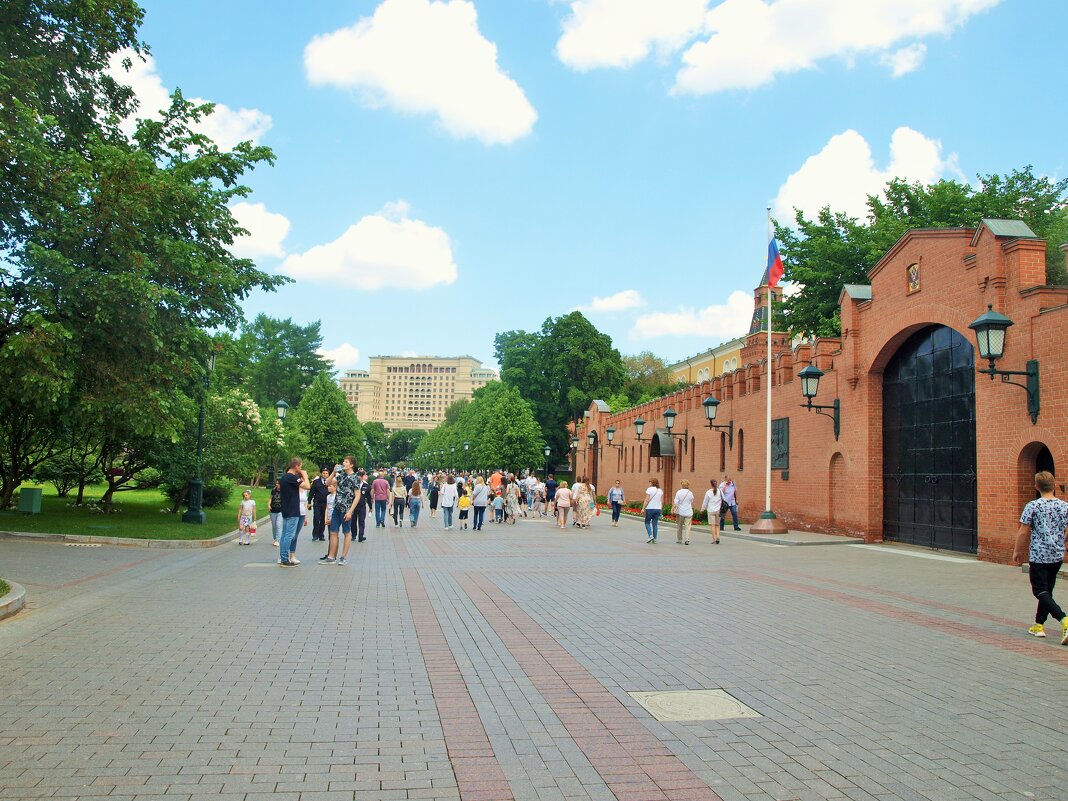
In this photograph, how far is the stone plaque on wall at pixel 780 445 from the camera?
28.1 meters

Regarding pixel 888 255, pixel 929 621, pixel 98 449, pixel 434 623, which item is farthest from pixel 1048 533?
pixel 98 449

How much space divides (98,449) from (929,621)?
2542cm

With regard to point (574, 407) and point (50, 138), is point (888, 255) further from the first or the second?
point (574, 407)

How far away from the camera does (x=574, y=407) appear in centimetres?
7069

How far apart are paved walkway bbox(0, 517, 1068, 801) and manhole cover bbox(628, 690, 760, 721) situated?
5.9 inches

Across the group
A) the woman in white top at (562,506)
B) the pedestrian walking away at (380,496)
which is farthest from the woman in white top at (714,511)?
the pedestrian walking away at (380,496)

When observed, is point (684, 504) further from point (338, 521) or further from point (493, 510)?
point (493, 510)

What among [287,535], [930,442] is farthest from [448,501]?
[930,442]

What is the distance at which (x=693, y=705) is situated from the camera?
19.3 feet

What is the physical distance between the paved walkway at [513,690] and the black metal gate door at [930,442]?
25.4 feet

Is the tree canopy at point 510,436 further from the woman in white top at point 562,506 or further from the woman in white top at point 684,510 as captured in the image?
the woman in white top at point 684,510

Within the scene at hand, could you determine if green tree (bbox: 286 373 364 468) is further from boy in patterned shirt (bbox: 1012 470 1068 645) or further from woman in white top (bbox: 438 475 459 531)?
boy in patterned shirt (bbox: 1012 470 1068 645)

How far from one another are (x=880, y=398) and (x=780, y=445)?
5782mm

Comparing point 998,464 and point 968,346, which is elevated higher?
point 968,346
